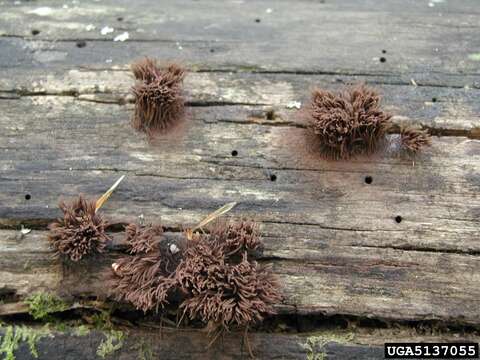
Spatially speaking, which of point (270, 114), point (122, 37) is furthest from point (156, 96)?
point (122, 37)

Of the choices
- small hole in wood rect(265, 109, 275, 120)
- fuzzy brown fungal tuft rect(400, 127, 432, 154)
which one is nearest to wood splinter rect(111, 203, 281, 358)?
small hole in wood rect(265, 109, 275, 120)

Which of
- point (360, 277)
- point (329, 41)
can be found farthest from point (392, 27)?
point (360, 277)

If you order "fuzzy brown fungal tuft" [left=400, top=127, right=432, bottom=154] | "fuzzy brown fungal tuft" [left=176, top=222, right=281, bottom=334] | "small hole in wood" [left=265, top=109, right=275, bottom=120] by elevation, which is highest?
"small hole in wood" [left=265, top=109, right=275, bottom=120]

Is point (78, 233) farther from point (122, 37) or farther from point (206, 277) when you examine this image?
point (122, 37)

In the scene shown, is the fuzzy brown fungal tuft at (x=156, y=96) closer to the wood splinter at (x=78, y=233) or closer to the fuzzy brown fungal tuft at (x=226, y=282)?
the wood splinter at (x=78, y=233)

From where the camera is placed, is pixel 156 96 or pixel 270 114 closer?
pixel 156 96

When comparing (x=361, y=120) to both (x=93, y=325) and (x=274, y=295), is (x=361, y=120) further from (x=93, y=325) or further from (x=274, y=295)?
(x=93, y=325)

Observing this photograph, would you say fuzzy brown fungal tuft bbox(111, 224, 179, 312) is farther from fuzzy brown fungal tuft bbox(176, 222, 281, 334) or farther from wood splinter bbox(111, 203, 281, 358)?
fuzzy brown fungal tuft bbox(176, 222, 281, 334)
